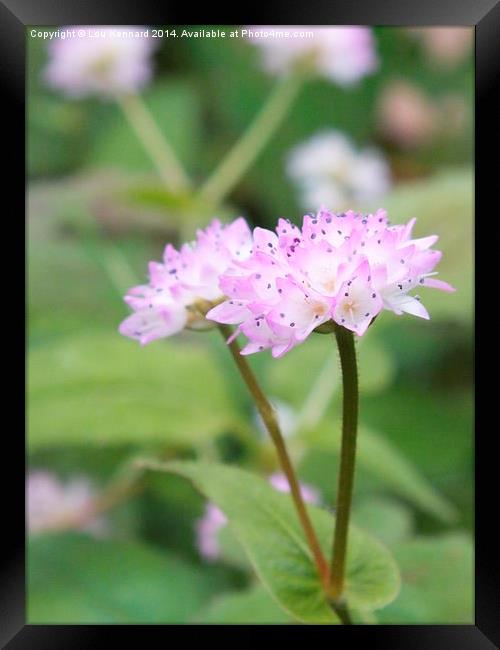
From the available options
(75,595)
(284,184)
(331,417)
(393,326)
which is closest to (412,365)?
(393,326)

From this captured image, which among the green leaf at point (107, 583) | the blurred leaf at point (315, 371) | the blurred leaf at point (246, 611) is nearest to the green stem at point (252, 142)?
the blurred leaf at point (315, 371)

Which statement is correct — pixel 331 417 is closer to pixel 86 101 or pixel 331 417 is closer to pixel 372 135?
pixel 372 135

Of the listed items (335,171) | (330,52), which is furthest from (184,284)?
(335,171)

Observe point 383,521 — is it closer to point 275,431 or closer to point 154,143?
point 275,431

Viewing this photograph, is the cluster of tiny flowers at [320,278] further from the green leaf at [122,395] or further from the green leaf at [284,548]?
the green leaf at [122,395]

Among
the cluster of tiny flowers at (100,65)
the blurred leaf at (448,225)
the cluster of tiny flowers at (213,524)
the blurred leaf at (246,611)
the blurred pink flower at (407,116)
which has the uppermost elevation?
the cluster of tiny flowers at (100,65)
